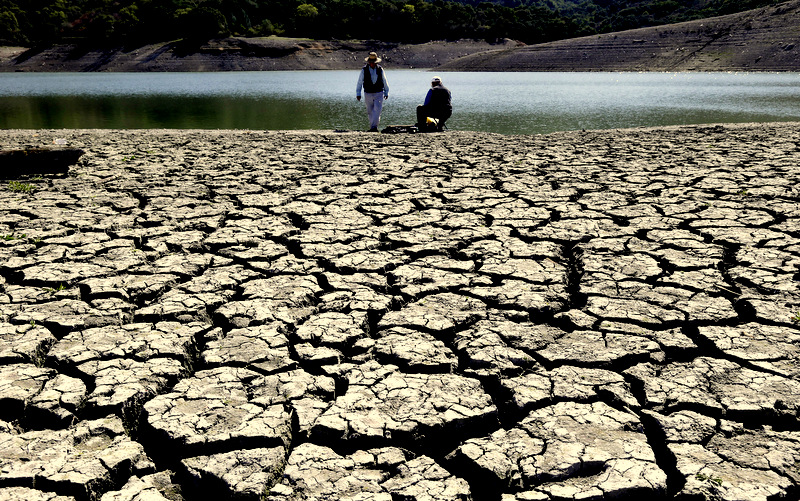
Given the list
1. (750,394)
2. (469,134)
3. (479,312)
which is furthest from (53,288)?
(469,134)

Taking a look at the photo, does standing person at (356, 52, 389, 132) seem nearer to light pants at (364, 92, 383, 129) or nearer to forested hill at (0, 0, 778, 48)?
light pants at (364, 92, 383, 129)

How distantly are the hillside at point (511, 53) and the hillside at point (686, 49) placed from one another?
6 cm

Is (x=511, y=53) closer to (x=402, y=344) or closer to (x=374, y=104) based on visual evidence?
(x=374, y=104)

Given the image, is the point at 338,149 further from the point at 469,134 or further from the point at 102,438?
the point at 102,438

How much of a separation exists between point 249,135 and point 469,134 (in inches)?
146

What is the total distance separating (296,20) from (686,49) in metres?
44.8

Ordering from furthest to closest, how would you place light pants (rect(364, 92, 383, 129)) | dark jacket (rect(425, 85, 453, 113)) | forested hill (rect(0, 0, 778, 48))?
forested hill (rect(0, 0, 778, 48))
dark jacket (rect(425, 85, 453, 113))
light pants (rect(364, 92, 383, 129))

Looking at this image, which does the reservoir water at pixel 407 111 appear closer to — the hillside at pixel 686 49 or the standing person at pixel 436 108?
the standing person at pixel 436 108

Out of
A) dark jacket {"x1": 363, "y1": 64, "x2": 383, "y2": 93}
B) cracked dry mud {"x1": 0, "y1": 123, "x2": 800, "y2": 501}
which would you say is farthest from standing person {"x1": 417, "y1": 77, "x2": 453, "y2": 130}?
cracked dry mud {"x1": 0, "y1": 123, "x2": 800, "y2": 501}

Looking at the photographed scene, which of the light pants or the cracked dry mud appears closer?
the cracked dry mud

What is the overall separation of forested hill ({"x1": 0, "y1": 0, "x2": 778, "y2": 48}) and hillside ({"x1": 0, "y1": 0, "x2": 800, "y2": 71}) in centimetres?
278

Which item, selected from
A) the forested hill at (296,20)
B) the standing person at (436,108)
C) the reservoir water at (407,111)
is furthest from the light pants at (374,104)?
the forested hill at (296,20)

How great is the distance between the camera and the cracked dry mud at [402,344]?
6.48ft

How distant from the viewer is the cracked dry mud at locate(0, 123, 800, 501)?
6.48 feet
